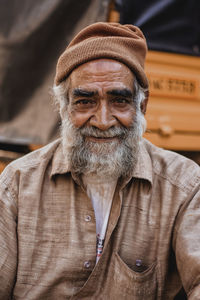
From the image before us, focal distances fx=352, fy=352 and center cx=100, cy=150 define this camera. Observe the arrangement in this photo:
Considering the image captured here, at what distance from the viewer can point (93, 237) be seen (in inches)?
70.1

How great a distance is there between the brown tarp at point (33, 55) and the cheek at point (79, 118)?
4.98 ft

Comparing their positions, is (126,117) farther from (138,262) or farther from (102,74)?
(138,262)

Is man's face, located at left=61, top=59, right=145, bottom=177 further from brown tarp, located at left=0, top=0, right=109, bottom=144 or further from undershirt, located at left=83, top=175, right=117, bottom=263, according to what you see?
brown tarp, located at left=0, top=0, right=109, bottom=144

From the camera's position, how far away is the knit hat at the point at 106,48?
5.97 feet

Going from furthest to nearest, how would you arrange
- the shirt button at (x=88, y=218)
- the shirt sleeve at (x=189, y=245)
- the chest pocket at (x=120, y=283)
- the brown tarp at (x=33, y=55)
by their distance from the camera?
the brown tarp at (x=33, y=55), the shirt button at (x=88, y=218), the chest pocket at (x=120, y=283), the shirt sleeve at (x=189, y=245)

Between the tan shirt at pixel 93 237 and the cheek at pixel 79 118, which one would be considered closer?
the tan shirt at pixel 93 237

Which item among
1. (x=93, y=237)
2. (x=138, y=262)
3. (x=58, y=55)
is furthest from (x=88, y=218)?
(x=58, y=55)

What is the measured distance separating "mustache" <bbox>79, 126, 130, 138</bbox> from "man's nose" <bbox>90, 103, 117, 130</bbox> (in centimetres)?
2

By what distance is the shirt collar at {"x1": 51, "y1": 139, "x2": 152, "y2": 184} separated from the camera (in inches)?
73.2

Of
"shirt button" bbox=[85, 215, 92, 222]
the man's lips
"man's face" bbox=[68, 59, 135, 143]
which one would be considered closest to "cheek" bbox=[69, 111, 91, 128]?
"man's face" bbox=[68, 59, 135, 143]

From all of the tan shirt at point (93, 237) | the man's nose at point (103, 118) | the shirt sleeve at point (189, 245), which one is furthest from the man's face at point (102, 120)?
the shirt sleeve at point (189, 245)

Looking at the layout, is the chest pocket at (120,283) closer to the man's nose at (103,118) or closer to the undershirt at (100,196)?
the undershirt at (100,196)

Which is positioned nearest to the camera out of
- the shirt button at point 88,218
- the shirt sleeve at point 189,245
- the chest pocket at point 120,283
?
the shirt sleeve at point 189,245

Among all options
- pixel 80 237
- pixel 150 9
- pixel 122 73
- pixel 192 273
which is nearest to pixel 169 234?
pixel 192 273
